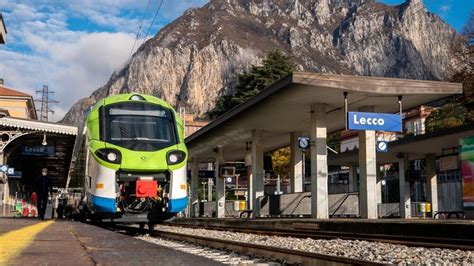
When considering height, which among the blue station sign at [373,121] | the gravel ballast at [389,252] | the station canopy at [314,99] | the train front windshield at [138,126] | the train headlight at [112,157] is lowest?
the gravel ballast at [389,252]

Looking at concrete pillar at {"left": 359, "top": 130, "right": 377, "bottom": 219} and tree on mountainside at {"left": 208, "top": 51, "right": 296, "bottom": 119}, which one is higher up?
tree on mountainside at {"left": 208, "top": 51, "right": 296, "bottom": 119}

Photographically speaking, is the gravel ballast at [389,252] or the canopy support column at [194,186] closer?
the gravel ballast at [389,252]

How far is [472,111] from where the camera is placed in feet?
146

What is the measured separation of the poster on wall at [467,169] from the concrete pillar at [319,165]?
491 centimetres

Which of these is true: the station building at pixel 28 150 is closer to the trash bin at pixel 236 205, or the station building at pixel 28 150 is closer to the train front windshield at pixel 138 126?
the trash bin at pixel 236 205

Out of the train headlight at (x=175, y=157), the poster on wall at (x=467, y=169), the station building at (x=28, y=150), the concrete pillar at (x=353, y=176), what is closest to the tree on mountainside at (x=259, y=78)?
the station building at (x=28, y=150)

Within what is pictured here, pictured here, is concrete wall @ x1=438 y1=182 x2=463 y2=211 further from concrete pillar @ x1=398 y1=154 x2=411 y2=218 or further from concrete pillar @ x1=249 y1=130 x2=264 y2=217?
concrete pillar @ x1=249 y1=130 x2=264 y2=217

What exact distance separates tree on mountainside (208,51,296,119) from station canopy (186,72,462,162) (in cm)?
2647

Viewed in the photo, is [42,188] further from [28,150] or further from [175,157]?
[28,150]

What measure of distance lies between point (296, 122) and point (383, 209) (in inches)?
291

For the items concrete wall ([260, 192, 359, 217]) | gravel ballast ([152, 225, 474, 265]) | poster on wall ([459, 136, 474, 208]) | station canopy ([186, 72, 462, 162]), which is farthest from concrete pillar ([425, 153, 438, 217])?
gravel ballast ([152, 225, 474, 265])

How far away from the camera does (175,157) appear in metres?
13.0

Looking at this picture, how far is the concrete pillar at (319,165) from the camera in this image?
2003cm

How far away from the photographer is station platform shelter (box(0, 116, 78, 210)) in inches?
1044
